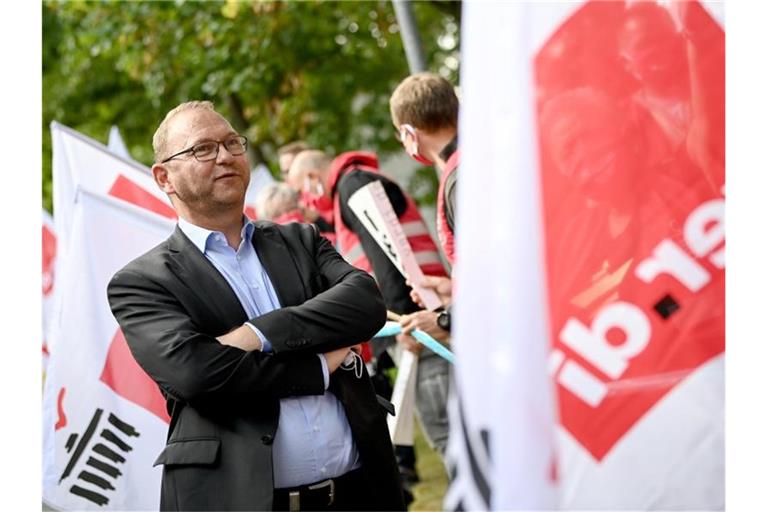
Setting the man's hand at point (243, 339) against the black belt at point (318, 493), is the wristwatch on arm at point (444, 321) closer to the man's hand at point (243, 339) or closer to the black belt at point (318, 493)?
the black belt at point (318, 493)

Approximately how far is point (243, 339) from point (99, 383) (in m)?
2.27

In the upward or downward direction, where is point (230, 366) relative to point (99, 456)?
upward

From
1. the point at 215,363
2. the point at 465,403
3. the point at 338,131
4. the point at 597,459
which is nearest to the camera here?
the point at 465,403

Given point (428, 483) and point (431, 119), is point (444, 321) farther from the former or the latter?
point (428, 483)

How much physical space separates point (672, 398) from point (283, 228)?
1500mm

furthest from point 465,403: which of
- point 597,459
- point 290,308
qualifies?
point 290,308

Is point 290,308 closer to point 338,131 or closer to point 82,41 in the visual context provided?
point 82,41

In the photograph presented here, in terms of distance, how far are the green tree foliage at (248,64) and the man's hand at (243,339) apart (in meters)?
7.21

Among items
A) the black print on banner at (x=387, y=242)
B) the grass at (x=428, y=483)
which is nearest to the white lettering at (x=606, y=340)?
the black print on banner at (x=387, y=242)

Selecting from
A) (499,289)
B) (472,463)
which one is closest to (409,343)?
(472,463)

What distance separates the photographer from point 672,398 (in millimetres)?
2975

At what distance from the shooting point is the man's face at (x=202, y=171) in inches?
146

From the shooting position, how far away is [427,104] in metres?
5.29

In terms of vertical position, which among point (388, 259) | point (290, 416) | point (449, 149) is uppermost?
point (449, 149)
